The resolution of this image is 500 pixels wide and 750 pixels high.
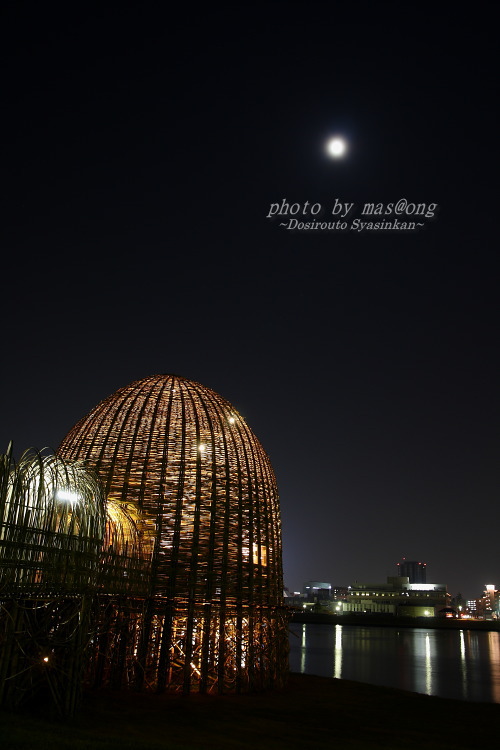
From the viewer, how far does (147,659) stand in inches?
717

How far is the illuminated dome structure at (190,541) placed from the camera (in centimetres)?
1833

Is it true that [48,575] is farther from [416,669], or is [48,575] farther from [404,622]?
[404,622]

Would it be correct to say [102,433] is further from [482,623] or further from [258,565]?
[482,623]

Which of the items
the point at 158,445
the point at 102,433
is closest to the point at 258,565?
the point at 158,445

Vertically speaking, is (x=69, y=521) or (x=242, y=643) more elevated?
(x=69, y=521)

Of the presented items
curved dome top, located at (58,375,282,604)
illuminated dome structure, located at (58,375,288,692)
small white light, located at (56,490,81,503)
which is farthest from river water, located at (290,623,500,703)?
small white light, located at (56,490,81,503)

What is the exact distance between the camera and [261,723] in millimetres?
15320

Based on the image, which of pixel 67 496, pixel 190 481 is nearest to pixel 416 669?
pixel 190 481

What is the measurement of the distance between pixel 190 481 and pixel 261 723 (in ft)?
24.8

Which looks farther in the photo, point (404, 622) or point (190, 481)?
point (404, 622)

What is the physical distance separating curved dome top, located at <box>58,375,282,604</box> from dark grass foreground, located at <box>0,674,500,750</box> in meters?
3.39

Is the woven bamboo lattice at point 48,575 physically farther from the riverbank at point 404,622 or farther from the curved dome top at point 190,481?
the riverbank at point 404,622

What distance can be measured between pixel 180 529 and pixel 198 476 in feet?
6.08

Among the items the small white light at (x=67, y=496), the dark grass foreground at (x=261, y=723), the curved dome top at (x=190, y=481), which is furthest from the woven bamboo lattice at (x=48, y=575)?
the curved dome top at (x=190, y=481)
